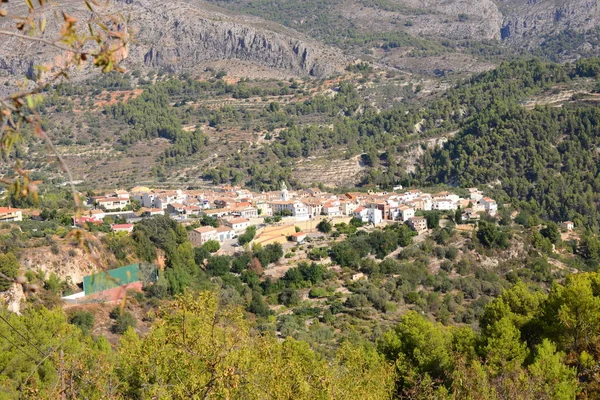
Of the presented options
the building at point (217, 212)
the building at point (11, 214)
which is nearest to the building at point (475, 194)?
the building at point (217, 212)

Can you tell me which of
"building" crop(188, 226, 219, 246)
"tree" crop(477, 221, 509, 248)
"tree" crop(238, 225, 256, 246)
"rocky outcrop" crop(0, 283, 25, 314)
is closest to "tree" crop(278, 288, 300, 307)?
"tree" crop(238, 225, 256, 246)

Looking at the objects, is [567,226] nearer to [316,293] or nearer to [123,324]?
[316,293]

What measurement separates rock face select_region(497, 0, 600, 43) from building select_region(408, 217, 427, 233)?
92.8m

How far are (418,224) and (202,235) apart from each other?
10729mm

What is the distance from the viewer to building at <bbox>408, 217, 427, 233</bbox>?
32.2 meters

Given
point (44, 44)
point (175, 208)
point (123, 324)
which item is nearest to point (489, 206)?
point (175, 208)

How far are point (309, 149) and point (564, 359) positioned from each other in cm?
4520

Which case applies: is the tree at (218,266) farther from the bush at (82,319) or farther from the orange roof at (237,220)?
the bush at (82,319)

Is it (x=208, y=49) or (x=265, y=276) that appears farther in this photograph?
(x=208, y=49)

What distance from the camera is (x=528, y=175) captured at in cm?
4622

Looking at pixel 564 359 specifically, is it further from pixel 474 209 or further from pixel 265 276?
pixel 474 209

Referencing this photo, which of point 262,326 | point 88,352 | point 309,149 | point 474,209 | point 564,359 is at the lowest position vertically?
point 309,149

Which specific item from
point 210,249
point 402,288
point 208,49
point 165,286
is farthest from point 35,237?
point 208,49

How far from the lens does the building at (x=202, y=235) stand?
2883 cm
